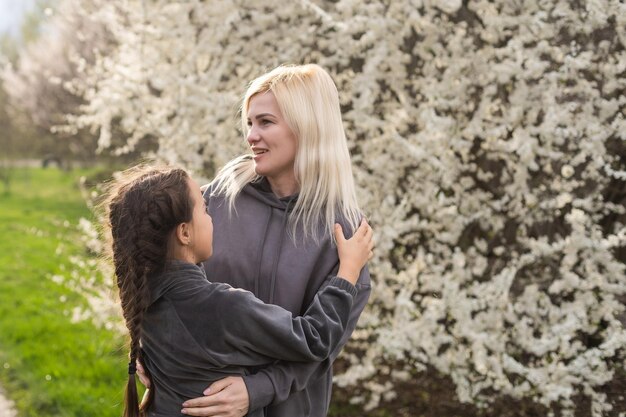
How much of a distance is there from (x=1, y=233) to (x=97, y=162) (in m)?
6.90

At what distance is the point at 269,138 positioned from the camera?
2.25 meters

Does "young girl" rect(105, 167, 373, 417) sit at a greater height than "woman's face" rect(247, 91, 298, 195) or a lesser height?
lesser

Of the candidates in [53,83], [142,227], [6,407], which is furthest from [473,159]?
[53,83]

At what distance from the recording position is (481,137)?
14.2ft

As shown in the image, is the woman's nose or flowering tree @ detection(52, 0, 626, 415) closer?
the woman's nose

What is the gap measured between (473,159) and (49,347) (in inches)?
141

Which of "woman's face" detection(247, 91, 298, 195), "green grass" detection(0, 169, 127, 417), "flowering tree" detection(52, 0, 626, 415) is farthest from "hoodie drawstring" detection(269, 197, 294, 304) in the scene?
"flowering tree" detection(52, 0, 626, 415)

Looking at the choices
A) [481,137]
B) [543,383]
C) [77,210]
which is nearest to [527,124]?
[481,137]

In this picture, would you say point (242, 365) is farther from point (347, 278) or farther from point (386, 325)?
point (386, 325)

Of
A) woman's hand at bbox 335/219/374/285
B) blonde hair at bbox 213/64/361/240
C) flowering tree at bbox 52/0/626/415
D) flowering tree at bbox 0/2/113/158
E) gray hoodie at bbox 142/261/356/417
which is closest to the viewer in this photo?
gray hoodie at bbox 142/261/356/417

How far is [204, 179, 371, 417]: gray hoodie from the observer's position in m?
2.16

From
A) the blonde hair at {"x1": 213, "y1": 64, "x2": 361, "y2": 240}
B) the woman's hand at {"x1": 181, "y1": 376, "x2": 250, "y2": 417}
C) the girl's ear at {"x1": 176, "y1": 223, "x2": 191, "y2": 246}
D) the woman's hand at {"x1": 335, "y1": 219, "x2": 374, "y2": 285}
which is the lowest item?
the woman's hand at {"x1": 181, "y1": 376, "x2": 250, "y2": 417}

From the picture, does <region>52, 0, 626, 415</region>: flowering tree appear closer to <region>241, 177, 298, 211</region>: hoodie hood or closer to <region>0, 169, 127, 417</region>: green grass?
<region>0, 169, 127, 417</region>: green grass

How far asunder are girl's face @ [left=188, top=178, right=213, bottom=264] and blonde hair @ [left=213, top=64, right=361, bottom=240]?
299 mm
